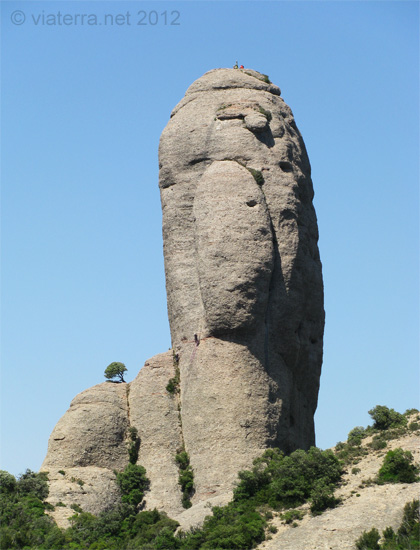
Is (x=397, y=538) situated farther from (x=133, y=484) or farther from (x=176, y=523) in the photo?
(x=133, y=484)

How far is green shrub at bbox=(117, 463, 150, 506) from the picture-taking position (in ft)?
193

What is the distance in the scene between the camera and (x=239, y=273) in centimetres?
6044

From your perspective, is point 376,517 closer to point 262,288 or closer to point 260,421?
point 260,421

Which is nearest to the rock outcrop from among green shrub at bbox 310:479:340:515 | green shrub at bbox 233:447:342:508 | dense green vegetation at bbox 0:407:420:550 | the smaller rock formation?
the smaller rock formation

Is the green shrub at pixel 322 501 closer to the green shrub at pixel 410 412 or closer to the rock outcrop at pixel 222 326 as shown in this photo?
the rock outcrop at pixel 222 326

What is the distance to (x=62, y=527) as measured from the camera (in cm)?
5550

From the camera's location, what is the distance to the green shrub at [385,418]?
6322 centimetres

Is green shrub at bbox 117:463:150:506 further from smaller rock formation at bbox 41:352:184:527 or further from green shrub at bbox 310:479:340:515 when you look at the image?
green shrub at bbox 310:479:340:515

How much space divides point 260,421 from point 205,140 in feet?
55.8

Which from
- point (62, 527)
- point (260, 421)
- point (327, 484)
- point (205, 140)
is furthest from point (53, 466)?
point (205, 140)

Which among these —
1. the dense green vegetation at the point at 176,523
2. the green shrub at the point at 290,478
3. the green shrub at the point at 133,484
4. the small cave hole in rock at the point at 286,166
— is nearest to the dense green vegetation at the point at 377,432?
the green shrub at the point at 290,478

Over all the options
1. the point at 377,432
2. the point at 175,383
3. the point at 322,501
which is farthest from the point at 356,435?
the point at 322,501

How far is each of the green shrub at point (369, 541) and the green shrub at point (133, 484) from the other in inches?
548

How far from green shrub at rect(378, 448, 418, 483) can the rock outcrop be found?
Answer: 679 centimetres
